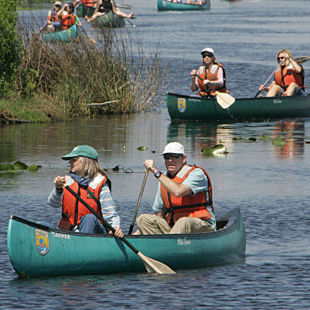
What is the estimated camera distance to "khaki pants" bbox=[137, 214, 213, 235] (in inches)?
404

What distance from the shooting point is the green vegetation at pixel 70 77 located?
23188 mm

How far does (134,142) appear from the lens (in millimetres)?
20469

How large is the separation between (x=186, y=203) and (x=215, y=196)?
14.1 ft

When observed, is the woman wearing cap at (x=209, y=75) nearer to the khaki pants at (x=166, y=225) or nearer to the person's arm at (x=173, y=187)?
the khaki pants at (x=166, y=225)

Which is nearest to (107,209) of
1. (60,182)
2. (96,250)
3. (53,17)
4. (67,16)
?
(96,250)

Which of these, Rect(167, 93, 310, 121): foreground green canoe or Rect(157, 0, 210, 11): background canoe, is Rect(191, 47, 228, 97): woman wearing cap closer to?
Rect(167, 93, 310, 121): foreground green canoe

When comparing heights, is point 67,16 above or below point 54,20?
→ above

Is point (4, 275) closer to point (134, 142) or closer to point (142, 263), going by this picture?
point (142, 263)

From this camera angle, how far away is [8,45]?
22.0 metres

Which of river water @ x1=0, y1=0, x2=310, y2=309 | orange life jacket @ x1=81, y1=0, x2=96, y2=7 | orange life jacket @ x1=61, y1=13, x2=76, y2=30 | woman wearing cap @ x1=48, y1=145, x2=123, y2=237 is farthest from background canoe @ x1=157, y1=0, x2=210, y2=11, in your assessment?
woman wearing cap @ x1=48, y1=145, x2=123, y2=237

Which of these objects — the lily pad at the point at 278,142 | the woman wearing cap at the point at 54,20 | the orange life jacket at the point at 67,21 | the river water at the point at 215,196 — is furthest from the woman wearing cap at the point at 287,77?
the orange life jacket at the point at 67,21

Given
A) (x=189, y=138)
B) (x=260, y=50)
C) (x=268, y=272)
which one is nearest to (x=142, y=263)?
(x=268, y=272)

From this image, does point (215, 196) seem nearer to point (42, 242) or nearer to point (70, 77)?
point (42, 242)

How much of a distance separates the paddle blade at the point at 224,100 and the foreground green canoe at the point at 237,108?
215mm
